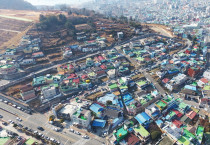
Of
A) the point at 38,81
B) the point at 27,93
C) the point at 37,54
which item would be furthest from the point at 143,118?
the point at 37,54

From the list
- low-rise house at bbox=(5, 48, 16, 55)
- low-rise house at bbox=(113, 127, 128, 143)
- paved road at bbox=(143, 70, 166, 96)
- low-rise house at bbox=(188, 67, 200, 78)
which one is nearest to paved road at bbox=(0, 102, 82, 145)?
Result: low-rise house at bbox=(113, 127, 128, 143)

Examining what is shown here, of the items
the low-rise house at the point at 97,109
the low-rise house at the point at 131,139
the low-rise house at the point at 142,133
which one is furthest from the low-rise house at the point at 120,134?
the low-rise house at the point at 97,109

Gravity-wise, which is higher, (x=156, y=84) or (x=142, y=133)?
(x=156, y=84)

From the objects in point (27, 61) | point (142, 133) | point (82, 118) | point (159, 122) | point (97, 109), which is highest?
point (27, 61)

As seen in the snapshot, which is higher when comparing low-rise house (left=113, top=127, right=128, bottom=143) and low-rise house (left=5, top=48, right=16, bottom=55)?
low-rise house (left=5, top=48, right=16, bottom=55)

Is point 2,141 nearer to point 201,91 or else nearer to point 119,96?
point 119,96

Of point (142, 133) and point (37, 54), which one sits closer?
point (142, 133)

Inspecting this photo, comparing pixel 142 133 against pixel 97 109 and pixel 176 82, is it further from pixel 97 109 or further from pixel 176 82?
pixel 176 82

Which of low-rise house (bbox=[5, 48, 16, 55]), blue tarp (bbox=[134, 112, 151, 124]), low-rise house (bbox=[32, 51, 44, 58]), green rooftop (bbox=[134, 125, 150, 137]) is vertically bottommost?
green rooftop (bbox=[134, 125, 150, 137])

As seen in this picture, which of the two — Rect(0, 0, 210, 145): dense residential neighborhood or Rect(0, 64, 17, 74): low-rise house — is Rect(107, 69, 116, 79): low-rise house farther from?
Rect(0, 64, 17, 74): low-rise house
